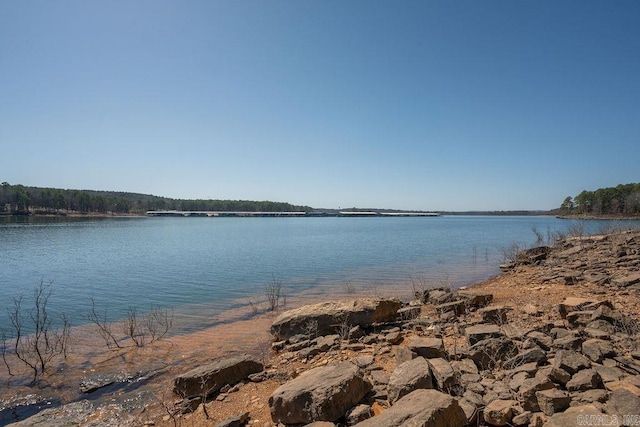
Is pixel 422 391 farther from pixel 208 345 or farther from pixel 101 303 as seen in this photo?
pixel 101 303

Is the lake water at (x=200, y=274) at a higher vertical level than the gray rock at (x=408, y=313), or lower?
lower

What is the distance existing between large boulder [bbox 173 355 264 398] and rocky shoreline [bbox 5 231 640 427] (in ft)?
0.07

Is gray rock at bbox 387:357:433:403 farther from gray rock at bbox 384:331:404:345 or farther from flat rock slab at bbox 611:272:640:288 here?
flat rock slab at bbox 611:272:640:288

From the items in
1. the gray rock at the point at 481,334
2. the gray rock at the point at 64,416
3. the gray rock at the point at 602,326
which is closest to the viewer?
the gray rock at the point at 64,416

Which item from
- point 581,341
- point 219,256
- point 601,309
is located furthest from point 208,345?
point 219,256

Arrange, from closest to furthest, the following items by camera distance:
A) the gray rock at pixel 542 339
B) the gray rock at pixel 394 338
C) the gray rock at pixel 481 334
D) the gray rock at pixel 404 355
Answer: the gray rock at pixel 542 339 → the gray rock at pixel 404 355 → the gray rock at pixel 481 334 → the gray rock at pixel 394 338

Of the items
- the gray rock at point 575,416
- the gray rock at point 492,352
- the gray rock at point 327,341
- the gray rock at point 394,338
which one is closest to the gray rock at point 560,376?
the gray rock at point 575,416

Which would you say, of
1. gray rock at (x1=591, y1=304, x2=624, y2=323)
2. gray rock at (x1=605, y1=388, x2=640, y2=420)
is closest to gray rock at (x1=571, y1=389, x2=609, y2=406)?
gray rock at (x1=605, y1=388, x2=640, y2=420)

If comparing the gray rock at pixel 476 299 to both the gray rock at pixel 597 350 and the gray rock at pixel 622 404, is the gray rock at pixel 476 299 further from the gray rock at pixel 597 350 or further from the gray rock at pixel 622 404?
the gray rock at pixel 622 404

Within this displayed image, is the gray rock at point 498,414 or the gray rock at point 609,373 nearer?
the gray rock at point 498,414

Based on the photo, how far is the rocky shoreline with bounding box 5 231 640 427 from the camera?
4.63m

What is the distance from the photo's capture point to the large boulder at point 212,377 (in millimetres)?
7652

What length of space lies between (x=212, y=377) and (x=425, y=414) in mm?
5337

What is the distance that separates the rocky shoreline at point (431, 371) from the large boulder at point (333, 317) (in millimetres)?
33
